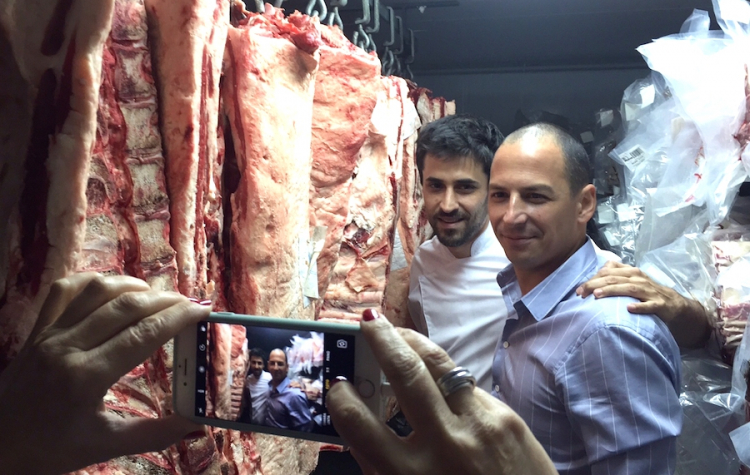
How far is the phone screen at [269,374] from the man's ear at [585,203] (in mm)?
802

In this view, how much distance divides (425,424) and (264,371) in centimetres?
23

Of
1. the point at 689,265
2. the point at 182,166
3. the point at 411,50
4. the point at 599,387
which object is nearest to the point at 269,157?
the point at 182,166

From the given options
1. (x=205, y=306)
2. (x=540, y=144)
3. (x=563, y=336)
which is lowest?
(x=563, y=336)

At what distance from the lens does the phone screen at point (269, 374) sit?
637 millimetres

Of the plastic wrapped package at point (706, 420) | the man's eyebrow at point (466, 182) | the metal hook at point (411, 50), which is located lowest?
the plastic wrapped package at point (706, 420)

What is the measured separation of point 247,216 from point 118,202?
27 centimetres

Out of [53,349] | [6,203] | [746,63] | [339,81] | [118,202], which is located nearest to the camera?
[53,349]

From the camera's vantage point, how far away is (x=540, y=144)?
4.08ft

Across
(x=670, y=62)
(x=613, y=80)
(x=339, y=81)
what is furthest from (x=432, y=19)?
(x=339, y=81)

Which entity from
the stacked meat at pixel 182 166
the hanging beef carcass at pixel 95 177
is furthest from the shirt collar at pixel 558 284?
the hanging beef carcass at pixel 95 177

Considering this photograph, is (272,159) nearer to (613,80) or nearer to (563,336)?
(563,336)

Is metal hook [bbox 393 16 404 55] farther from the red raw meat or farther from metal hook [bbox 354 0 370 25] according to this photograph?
the red raw meat

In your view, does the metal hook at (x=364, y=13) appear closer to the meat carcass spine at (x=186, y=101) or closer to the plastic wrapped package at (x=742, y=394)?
the meat carcass spine at (x=186, y=101)

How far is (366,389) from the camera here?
599mm
